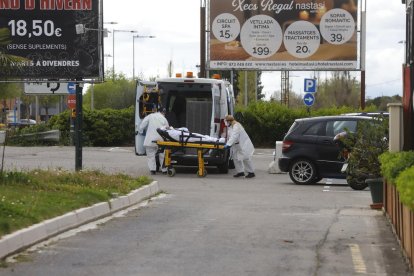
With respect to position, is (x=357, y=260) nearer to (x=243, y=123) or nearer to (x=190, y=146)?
(x=190, y=146)

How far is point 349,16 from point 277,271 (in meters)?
30.2

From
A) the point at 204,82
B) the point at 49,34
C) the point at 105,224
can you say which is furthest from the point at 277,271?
the point at 204,82

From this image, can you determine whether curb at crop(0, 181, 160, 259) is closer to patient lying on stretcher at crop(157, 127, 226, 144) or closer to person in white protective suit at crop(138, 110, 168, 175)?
patient lying on stretcher at crop(157, 127, 226, 144)

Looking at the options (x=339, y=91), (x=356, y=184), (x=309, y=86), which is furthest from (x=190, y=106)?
(x=339, y=91)

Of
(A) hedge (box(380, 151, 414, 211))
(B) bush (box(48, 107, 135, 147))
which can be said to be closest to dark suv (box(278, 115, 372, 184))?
(A) hedge (box(380, 151, 414, 211))

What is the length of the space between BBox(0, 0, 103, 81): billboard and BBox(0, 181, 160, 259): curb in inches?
221

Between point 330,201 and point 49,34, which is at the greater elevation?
point 49,34

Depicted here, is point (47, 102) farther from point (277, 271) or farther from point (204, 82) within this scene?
point (277, 271)

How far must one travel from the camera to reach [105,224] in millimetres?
12000

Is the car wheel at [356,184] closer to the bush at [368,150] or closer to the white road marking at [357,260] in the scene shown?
the bush at [368,150]

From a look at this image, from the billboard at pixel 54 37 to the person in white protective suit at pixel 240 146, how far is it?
399cm

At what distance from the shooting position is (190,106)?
965 inches

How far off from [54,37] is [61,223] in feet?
34.0

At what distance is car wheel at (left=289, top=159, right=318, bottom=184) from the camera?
67.6ft
